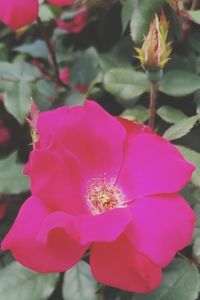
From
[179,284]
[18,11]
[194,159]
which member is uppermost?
[18,11]

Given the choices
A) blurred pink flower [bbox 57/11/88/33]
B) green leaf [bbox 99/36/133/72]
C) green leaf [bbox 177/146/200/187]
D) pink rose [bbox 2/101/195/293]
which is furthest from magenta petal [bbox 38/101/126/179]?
blurred pink flower [bbox 57/11/88/33]

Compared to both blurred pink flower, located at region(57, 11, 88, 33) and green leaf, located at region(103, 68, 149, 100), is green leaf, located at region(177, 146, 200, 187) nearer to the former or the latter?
green leaf, located at region(103, 68, 149, 100)

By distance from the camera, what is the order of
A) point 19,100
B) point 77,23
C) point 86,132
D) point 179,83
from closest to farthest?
point 86,132
point 179,83
point 19,100
point 77,23

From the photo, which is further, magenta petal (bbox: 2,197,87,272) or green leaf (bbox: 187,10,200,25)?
green leaf (bbox: 187,10,200,25)

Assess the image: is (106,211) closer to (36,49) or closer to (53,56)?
(53,56)

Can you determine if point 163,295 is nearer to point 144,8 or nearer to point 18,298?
point 18,298

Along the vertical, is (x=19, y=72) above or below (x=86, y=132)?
below

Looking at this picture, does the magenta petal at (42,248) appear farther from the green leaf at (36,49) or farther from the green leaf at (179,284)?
the green leaf at (36,49)

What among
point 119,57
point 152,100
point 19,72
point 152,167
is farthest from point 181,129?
point 19,72
